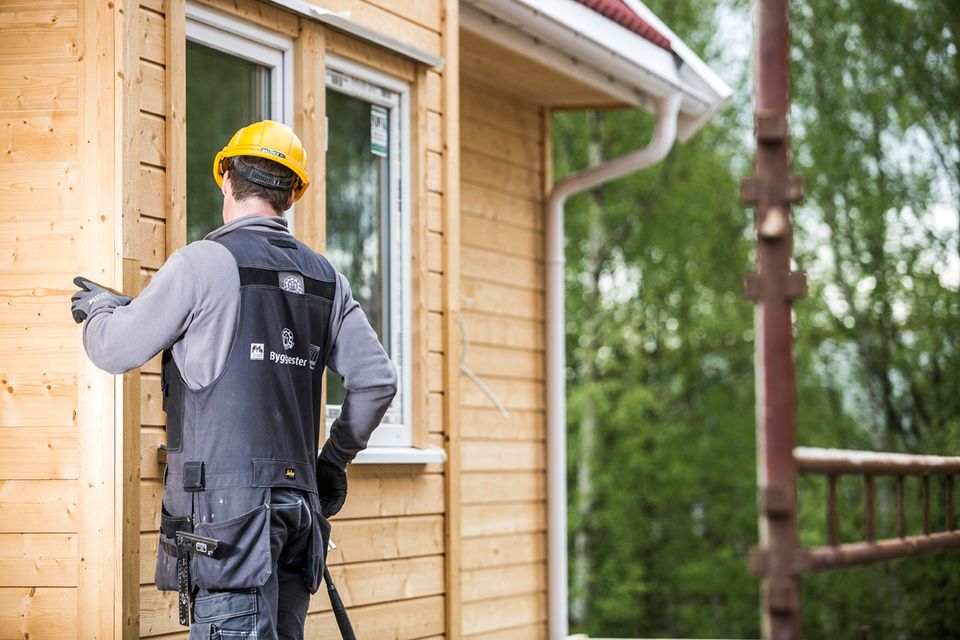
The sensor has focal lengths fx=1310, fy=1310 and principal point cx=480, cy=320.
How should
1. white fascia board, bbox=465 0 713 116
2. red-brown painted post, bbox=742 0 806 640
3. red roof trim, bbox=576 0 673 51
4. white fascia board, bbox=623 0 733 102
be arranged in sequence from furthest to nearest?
white fascia board, bbox=623 0 733 102
red roof trim, bbox=576 0 673 51
white fascia board, bbox=465 0 713 116
red-brown painted post, bbox=742 0 806 640

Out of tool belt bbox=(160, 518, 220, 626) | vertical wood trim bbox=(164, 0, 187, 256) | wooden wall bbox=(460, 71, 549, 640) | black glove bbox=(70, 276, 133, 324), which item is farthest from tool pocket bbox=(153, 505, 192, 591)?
wooden wall bbox=(460, 71, 549, 640)

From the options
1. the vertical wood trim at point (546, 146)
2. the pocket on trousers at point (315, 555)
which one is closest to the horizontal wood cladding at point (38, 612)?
the pocket on trousers at point (315, 555)

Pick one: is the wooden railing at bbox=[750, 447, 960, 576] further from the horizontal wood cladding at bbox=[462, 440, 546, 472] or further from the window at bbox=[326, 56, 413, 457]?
the horizontal wood cladding at bbox=[462, 440, 546, 472]

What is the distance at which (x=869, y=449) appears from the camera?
18641 millimetres

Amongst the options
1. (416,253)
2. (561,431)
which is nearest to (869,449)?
(561,431)

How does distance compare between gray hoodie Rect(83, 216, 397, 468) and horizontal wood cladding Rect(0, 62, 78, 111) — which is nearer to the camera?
gray hoodie Rect(83, 216, 397, 468)

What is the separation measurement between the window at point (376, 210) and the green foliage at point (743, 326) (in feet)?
37.8

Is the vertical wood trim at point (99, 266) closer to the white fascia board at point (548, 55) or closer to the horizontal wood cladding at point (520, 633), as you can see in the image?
the white fascia board at point (548, 55)

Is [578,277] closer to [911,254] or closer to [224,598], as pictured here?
[911,254]

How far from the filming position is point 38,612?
390 cm

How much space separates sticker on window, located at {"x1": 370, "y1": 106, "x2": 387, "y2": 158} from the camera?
5.71 metres

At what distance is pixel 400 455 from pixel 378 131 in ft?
4.68

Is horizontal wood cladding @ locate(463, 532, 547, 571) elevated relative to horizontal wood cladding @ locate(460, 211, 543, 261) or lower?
lower

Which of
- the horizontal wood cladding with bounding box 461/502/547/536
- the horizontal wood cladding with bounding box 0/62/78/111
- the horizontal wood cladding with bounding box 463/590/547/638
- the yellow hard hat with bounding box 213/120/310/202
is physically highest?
the horizontal wood cladding with bounding box 0/62/78/111
